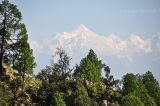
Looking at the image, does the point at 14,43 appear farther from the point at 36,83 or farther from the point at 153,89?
the point at 153,89

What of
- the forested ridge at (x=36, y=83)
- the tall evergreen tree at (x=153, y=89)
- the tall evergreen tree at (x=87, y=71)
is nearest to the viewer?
the forested ridge at (x=36, y=83)

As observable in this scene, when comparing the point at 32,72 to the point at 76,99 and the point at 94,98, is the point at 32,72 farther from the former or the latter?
the point at 94,98

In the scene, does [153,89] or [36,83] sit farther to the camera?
[153,89]

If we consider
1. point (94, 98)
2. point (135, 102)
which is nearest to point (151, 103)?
Answer: point (135, 102)

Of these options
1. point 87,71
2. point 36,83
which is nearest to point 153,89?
point 87,71

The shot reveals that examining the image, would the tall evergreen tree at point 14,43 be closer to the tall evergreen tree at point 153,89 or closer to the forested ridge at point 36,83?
the forested ridge at point 36,83

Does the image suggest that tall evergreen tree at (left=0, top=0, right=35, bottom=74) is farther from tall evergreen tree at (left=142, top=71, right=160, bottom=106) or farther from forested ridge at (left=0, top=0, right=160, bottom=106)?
tall evergreen tree at (left=142, top=71, right=160, bottom=106)

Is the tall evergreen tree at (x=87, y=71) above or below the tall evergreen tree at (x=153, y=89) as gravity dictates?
above

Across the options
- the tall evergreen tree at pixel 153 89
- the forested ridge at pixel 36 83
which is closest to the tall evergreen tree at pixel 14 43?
the forested ridge at pixel 36 83

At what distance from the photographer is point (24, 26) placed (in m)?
107

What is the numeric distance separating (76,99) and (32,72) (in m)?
16.2

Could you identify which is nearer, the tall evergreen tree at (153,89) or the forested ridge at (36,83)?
the forested ridge at (36,83)

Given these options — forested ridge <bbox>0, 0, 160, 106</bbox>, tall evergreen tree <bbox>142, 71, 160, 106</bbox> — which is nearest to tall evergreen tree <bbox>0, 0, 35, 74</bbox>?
forested ridge <bbox>0, 0, 160, 106</bbox>

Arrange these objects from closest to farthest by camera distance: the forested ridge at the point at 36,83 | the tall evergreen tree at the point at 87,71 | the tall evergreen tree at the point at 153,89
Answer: the forested ridge at the point at 36,83 → the tall evergreen tree at the point at 87,71 → the tall evergreen tree at the point at 153,89
